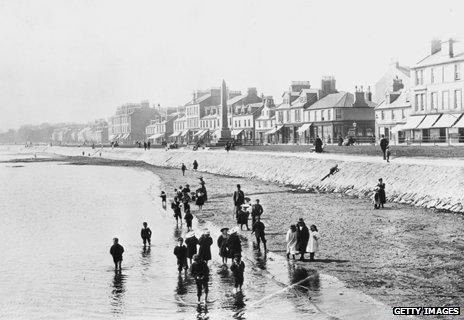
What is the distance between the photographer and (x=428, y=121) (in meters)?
55.9

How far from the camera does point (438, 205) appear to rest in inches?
1016

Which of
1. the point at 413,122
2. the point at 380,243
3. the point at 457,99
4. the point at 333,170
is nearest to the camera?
the point at 380,243

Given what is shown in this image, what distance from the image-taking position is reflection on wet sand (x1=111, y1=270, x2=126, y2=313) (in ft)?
41.9

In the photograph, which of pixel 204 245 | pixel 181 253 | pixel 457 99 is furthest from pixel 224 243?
pixel 457 99

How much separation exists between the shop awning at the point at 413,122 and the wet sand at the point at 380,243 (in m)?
28.8

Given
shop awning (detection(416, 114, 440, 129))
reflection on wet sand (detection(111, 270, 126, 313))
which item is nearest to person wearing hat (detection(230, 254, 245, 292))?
reflection on wet sand (detection(111, 270, 126, 313))

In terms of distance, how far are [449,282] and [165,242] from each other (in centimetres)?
1086

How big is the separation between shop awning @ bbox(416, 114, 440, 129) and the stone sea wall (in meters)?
16.3

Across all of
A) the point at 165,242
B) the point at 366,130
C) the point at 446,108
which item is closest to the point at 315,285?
the point at 165,242

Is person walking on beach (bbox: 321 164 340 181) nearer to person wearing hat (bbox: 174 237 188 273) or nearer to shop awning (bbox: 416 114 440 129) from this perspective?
shop awning (bbox: 416 114 440 129)

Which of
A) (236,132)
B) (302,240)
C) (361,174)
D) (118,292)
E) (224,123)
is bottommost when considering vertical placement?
(118,292)

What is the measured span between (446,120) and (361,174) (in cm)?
2287

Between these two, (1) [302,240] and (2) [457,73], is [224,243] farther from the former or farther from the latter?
(2) [457,73]

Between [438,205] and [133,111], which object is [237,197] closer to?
[438,205]
